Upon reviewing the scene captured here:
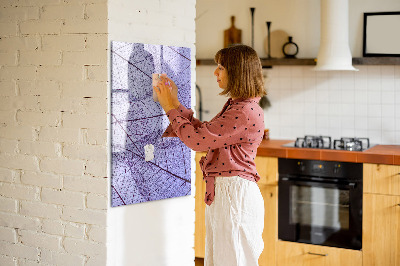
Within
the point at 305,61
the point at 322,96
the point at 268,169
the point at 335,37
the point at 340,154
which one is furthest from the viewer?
the point at 322,96

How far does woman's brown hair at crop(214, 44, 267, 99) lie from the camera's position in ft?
8.65

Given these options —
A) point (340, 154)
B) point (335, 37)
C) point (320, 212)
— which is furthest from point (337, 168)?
point (335, 37)

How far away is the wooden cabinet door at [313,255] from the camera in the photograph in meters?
4.01

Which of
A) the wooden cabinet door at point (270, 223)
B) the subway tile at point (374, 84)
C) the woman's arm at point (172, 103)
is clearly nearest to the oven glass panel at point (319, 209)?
the wooden cabinet door at point (270, 223)

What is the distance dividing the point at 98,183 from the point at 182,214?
55 centimetres

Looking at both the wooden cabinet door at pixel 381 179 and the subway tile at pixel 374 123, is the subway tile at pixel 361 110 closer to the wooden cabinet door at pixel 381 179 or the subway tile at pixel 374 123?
the subway tile at pixel 374 123

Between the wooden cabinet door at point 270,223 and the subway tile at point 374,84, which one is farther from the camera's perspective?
the subway tile at point 374,84

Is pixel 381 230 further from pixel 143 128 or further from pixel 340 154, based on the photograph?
pixel 143 128

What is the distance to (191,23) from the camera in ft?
10.1

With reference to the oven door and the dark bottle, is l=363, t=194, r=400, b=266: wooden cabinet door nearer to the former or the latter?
the oven door

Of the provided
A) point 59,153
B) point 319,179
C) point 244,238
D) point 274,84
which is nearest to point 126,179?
point 59,153

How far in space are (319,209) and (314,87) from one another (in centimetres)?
107

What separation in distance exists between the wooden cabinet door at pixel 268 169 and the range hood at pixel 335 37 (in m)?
0.77

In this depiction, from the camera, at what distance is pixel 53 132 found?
289 centimetres
